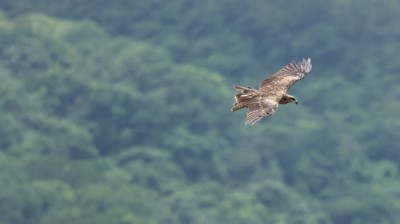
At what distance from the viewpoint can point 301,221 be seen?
7344 cm

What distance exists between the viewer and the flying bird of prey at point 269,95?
2214 centimetres

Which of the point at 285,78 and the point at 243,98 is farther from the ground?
the point at 285,78

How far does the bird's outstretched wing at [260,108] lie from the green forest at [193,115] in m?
44.5

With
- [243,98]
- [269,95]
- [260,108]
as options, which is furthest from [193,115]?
[260,108]

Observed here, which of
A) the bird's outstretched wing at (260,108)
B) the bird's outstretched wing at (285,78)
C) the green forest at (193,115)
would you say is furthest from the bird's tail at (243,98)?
the green forest at (193,115)

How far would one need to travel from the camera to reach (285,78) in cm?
2469

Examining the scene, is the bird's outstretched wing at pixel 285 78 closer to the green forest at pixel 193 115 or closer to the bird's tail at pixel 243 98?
the bird's tail at pixel 243 98

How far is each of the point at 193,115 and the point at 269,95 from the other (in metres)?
60.9

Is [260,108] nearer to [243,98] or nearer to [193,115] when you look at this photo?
[243,98]

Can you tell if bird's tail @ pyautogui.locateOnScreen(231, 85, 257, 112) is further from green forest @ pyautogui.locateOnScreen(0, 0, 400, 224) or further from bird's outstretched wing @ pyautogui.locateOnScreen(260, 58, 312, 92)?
green forest @ pyautogui.locateOnScreen(0, 0, 400, 224)

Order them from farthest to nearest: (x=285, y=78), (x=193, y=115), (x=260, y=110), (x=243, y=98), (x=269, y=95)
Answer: (x=193, y=115), (x=285, y=78), (x=269, y=95), (x=243, y=98), (x=260, y=110)

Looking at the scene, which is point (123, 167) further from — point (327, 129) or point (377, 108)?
point (377, 108)

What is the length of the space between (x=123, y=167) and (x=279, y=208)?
8567 millimetres

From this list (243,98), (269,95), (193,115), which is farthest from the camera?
(193,115)
